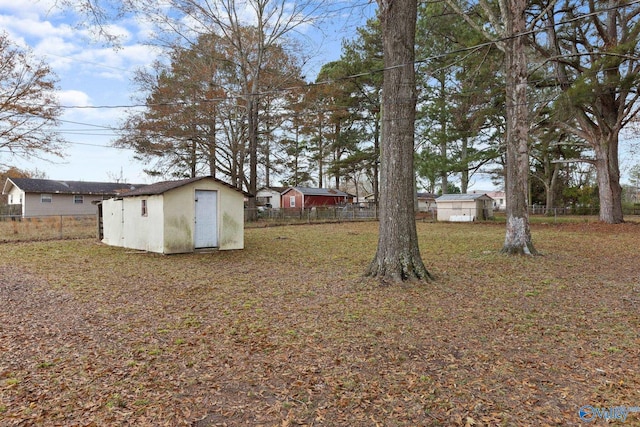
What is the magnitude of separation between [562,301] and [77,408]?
228 inches

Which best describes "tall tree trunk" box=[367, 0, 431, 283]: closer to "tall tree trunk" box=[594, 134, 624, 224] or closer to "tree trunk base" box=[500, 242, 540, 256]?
"tree trunk base" box=[500, 242, 540, 256]

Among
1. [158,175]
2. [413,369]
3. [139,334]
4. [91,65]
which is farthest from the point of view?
[158,175]

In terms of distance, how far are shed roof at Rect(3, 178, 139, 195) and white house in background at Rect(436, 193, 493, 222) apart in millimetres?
23889

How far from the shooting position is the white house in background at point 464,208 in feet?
87.0

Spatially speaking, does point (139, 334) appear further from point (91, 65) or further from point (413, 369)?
point (91, 65)

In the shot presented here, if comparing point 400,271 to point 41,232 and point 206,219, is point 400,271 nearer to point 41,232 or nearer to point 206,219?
point 206,219

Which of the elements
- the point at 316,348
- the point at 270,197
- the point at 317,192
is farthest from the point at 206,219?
the point at 270,197

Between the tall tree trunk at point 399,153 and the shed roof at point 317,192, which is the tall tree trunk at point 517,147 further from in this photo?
the shed roof at point 317,192

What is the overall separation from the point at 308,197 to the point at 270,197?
243 inches

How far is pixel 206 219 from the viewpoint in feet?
34.7

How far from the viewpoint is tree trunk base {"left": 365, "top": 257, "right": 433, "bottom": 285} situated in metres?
6.04

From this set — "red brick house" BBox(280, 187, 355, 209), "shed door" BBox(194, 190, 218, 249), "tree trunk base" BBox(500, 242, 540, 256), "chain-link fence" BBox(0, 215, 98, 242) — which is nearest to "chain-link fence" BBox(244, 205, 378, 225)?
"red brick house" BBox(280, 187, 355, 209)

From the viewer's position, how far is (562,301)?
511 centimetres

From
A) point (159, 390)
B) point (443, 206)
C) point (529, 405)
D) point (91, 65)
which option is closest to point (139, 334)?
point (159, 390)
